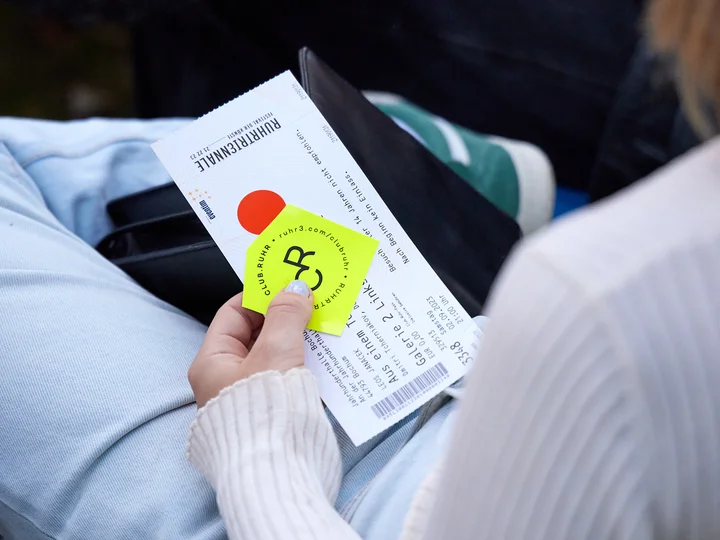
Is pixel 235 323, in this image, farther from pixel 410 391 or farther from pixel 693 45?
pixel 693 45

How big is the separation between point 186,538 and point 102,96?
3.75ft

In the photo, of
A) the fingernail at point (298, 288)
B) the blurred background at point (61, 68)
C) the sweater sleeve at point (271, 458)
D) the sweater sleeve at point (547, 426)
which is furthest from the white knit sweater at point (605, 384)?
the blurred background at point (61, 68)

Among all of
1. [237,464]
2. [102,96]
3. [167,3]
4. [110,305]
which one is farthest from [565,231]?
[102,96]

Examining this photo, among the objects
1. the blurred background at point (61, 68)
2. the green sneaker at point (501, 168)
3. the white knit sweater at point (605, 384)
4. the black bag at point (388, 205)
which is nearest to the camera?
the white knit sweater at point (605, 384)

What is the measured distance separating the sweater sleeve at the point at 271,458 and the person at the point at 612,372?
12 cm

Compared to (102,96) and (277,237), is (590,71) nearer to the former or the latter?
(277,237)

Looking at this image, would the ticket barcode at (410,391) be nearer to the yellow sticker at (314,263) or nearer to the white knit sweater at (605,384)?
the yellow sticker at (314,263)

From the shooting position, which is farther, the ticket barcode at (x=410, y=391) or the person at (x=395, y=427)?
the ticket barcode at (x=410, y=391)

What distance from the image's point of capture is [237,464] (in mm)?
455

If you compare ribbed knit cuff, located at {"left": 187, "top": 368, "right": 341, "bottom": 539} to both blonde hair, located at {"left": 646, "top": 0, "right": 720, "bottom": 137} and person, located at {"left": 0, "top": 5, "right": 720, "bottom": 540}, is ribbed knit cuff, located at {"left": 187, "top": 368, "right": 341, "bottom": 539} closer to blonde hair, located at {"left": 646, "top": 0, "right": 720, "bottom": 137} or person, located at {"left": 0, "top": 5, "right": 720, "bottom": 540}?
person, located at {"left": 0, "top": 5, "right": 720, "bottom": 540}

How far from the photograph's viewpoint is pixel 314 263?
546 millimetres

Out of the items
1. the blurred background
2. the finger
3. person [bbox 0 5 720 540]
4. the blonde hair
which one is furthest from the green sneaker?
the blurred background

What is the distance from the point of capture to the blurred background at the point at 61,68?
141 cm

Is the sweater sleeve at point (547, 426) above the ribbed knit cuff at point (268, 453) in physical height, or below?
above
